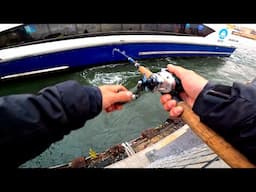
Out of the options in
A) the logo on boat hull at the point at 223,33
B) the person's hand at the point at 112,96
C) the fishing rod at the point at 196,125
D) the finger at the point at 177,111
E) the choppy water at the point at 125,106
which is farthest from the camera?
the logo on boat hull at the point at 223,33

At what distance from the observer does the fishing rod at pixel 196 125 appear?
3.46 ft

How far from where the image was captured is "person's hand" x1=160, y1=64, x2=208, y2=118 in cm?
132

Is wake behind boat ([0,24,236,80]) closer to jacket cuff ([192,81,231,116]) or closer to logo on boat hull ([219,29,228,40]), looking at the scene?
logo on boat hull ([219,29,228,40])

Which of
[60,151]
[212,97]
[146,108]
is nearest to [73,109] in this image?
[212,97]

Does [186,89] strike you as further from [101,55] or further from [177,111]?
[101,55]

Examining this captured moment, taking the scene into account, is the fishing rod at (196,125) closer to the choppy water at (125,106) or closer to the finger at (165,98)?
the finger at (165,98)

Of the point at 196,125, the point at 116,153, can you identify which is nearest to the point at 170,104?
the point at 196,125

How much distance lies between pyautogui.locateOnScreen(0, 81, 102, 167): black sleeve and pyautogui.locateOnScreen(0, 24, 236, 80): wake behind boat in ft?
19.2

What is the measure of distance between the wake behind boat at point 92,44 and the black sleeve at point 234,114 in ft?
20.0

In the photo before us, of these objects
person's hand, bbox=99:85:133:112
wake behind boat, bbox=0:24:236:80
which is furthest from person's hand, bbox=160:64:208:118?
wake behind boat, bbox=0:24:236:80

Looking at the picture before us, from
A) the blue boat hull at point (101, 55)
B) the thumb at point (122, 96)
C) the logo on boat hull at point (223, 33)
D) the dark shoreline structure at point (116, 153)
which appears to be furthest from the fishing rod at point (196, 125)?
the logo on boat hull at point (223, 33)

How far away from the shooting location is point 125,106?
580 cm

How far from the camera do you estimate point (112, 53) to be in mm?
7531

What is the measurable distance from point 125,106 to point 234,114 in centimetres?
485
